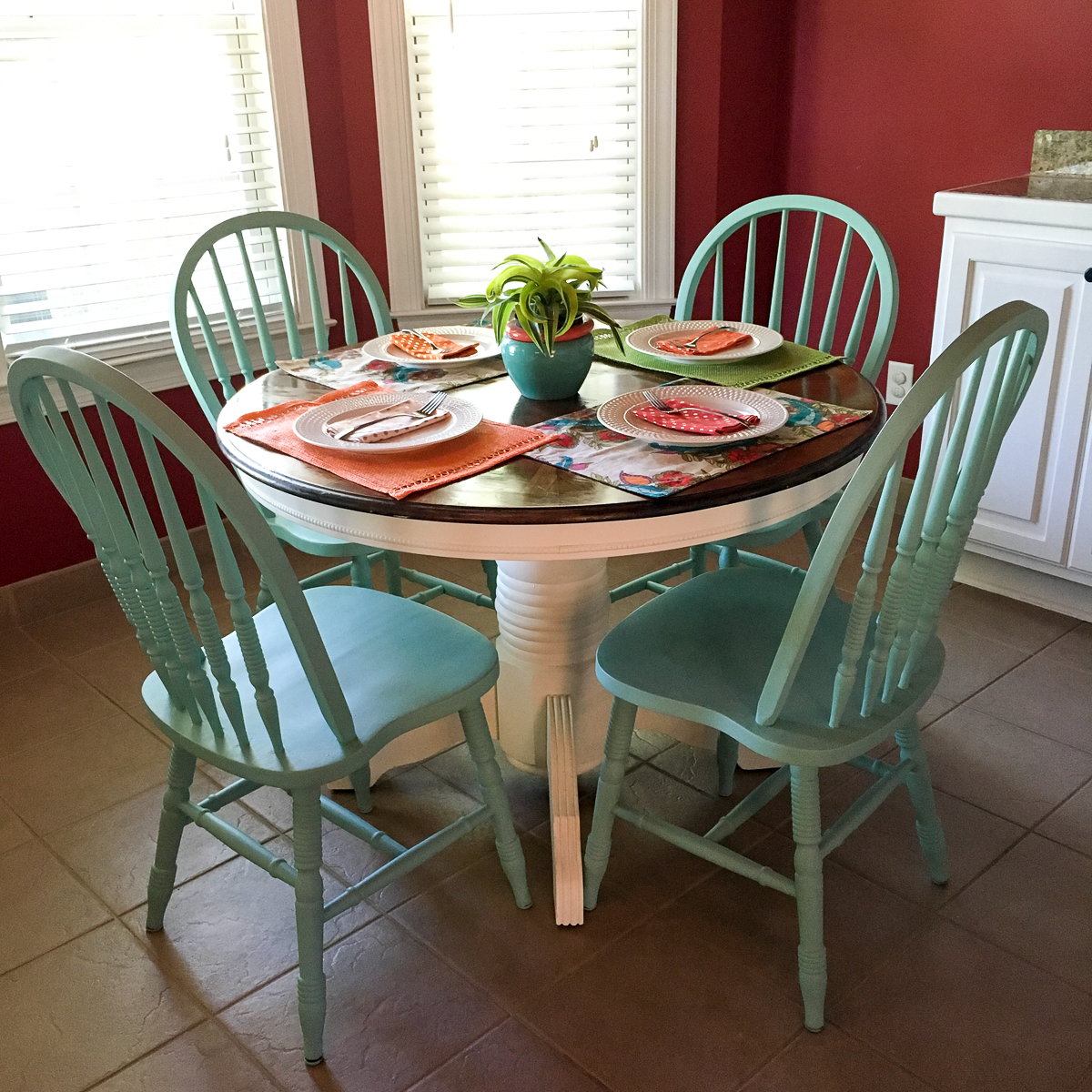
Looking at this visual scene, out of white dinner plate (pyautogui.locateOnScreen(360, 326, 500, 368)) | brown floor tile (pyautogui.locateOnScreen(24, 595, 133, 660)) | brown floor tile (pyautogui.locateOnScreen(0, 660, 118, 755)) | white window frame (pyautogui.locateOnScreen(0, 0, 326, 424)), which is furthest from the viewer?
white window frame (pyautogui.locateOnScreen(0, 0, 326, 424))

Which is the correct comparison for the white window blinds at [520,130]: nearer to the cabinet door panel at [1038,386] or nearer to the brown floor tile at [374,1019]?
the cabinet door panel at [1038,386]

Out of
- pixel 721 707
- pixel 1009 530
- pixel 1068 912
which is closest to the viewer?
pixel 721 707

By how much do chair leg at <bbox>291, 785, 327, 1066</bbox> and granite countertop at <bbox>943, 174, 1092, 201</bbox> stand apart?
1.98m

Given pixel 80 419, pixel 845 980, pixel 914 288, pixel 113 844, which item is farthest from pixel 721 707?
pixel 914 288

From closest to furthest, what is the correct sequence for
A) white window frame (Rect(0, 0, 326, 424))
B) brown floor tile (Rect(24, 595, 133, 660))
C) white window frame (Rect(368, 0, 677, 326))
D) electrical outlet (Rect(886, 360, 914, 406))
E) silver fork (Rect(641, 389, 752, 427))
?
silver fork (Rect(641, 389, 752, 427))
brown floor tile (Rect(24, 595, 133, 660))
white window frame (Rect(0, 0, 326, 424))
white window frame (Rect(368, 0, 677, 326))
electrical outlet (Rect(886, 360, 914, 406))

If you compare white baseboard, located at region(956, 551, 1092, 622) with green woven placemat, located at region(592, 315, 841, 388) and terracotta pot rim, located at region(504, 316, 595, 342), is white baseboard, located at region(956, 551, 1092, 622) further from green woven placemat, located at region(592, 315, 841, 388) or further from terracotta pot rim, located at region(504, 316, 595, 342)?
terracotta pot rim, located at region(504, 316, 595, 342)

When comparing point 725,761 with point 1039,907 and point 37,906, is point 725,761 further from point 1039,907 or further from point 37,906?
point 37,906

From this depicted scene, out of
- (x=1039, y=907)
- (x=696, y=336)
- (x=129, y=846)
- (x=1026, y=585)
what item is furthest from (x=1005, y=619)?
(x=129, y=846)

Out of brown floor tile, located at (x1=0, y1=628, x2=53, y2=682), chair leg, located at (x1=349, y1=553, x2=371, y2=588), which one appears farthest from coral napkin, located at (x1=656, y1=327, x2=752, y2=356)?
brown floor tile, located at (x1=0, y1=628, x2=53, y2=682)

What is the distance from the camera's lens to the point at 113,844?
2029mm

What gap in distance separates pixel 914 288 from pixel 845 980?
208 cm

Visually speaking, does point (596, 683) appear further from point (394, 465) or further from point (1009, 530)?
point (1009, 530)

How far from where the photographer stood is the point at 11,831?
2076 millimetres

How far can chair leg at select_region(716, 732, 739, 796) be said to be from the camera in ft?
6.67
